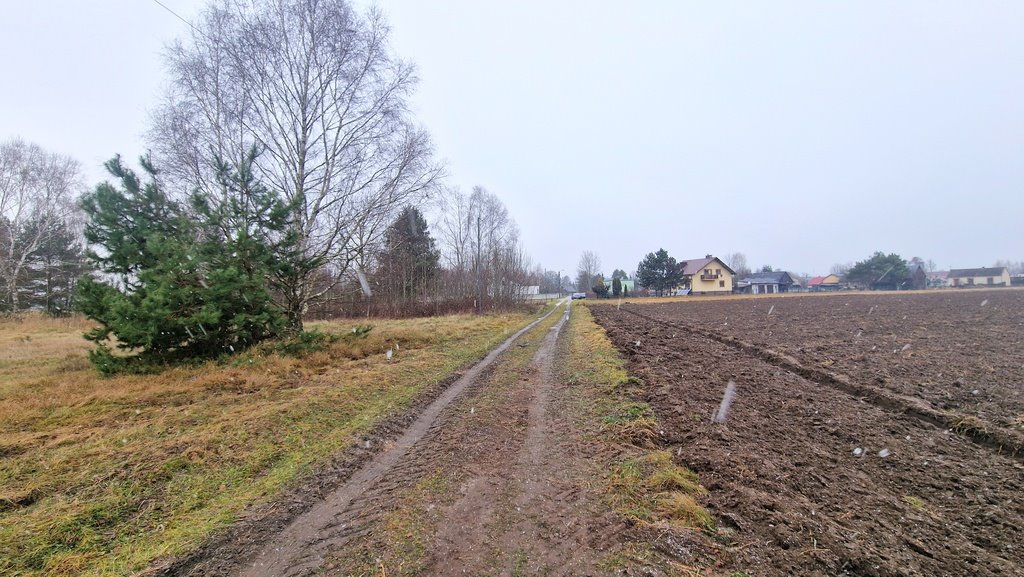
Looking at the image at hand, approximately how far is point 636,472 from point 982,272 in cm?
14342

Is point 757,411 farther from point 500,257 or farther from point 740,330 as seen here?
point 500,257

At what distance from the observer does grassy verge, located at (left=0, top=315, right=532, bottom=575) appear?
312cm

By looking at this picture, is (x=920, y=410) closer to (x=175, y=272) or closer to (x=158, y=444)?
(x=158, y=444)

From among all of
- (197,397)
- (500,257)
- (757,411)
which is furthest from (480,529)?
(500,257)

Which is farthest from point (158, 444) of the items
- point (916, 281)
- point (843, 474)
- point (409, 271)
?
point (916, 281)

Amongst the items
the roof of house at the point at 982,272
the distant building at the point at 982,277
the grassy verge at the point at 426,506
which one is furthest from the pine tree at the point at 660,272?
the roof of house at the point at 982,272

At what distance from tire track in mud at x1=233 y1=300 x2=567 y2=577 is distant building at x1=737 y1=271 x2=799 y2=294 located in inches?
3654

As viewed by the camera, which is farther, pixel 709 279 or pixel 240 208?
pixel 709 279

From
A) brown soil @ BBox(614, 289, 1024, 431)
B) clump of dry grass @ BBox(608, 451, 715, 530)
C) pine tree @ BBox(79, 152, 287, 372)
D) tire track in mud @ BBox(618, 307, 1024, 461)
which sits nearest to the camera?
clump of dry grass @ BBox(608, 451, 715, 530)

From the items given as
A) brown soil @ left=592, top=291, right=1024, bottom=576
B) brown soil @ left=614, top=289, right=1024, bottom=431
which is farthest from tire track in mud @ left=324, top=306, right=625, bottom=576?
brown soil @ left=614, top=289, right=1024, bottom=431

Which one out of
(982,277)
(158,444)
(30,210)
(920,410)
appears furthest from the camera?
(982,277)

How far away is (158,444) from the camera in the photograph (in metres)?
4.86

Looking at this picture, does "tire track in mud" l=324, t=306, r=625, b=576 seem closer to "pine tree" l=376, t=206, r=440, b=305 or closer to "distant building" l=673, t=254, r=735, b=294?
"pine tree" l=376, t=206, r=440, b=305

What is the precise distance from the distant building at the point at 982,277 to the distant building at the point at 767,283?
1614 inches
